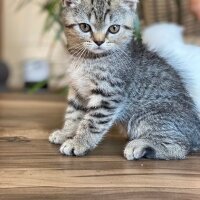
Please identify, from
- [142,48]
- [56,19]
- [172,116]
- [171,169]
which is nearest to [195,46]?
[142,48]

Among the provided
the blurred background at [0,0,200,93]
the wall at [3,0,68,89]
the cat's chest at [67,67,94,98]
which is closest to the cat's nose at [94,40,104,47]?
the cat's chest at [67,67,94,98]

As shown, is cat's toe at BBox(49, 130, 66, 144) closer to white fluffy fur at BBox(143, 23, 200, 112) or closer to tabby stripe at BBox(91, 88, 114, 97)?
tabby stripe at BBox(91, 88, 114, 97)

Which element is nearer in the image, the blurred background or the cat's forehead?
the cat's forehead

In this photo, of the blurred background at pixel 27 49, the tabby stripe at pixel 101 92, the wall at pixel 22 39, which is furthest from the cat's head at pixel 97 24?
the wall at pixel 22 39

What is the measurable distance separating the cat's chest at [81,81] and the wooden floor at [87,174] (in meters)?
0.18

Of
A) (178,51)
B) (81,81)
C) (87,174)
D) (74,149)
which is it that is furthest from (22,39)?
(87,174)

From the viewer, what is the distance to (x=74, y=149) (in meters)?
1.35

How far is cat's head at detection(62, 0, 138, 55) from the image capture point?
1.37 metres

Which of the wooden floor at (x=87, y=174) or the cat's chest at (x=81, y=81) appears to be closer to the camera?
the wooden floor at (x=87, y=174)

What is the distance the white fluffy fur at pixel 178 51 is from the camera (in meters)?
1.57

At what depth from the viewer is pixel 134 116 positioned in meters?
1.47

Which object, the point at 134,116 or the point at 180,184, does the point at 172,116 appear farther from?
the point at 180,184

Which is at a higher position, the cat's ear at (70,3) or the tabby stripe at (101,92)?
the cat's ear at (70,3)

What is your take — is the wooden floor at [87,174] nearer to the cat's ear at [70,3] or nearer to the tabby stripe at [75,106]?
the tabby stripe at [75,106]
